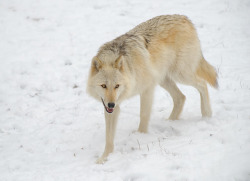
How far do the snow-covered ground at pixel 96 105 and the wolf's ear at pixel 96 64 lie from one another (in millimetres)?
1420

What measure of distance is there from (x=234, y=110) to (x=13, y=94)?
200 inches

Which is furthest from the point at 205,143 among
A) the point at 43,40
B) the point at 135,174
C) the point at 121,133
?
the point at 43,40

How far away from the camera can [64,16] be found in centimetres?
1020

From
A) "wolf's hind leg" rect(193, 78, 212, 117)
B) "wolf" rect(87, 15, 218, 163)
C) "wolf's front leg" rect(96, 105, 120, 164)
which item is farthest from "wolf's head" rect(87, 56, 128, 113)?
"wolf's hind leg" rect(193, 78, 212, 117)

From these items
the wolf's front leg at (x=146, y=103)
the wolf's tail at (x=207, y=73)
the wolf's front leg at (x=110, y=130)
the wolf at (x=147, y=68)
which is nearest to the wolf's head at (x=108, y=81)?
the wolf at (x=147, y=68)

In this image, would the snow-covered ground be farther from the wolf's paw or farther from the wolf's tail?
the wolf's tail

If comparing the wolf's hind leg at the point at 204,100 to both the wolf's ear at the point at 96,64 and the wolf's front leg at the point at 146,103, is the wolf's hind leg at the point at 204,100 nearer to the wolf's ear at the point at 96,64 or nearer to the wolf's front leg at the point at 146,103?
the wolf's front leg at the point at 146,103

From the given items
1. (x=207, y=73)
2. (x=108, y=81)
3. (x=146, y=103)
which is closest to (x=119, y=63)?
(x=108, y=81)

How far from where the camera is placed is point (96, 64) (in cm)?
433

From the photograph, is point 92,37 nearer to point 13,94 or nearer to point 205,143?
point 13,94

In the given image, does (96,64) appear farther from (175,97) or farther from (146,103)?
(175,97)

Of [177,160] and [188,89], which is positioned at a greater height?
[177,160]

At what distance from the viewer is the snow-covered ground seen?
12.4ft

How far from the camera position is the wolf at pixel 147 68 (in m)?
4.27
